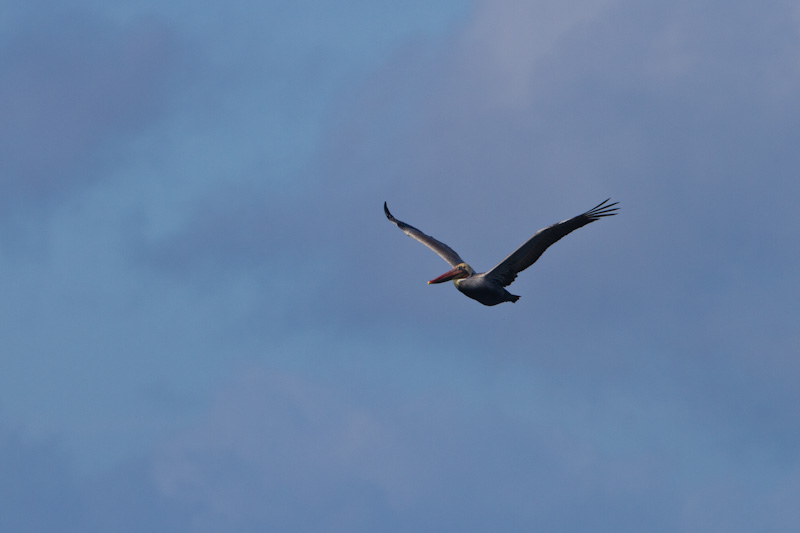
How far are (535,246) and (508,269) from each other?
1.39 metres

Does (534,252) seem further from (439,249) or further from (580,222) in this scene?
(439,249)

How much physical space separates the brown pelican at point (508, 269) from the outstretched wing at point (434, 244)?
3.50ft

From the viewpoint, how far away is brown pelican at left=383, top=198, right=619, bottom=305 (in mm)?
34312

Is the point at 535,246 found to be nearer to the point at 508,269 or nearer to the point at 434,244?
the point at 508,269

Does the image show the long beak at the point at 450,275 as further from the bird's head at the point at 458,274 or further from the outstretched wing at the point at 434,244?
the outstretched wing at the point at 434,244

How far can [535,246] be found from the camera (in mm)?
35562

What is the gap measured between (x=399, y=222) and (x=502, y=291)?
9762 mm

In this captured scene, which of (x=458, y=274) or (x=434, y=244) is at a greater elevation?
(x=434, y=244)

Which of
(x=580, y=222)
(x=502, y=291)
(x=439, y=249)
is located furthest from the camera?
(x=439, y=249)

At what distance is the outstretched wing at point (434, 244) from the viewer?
136 ft

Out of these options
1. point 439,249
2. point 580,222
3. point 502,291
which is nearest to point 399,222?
point 439,249

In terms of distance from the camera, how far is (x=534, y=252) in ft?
117

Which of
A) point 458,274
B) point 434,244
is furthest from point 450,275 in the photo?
point 434,244

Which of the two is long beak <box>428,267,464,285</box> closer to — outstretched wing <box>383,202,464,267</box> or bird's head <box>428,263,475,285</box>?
bird's head <box>428,263,475,285</box>
